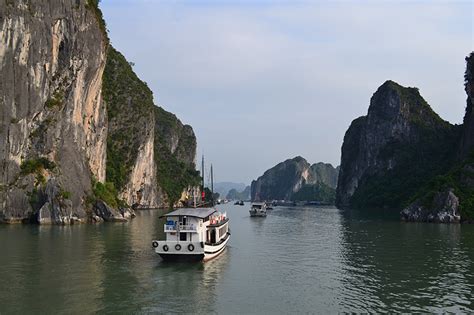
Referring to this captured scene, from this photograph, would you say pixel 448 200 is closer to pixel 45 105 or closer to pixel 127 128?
pixel 45 105

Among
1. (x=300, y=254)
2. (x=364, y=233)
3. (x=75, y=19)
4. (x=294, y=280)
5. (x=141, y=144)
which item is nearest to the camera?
(x=294, y=280)

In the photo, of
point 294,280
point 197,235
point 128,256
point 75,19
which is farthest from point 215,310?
point 75,19

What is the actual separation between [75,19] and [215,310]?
68.2 m

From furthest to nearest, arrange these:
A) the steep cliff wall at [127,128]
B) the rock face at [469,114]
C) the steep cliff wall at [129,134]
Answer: the steep cliff wall at [129,134] → the steep cliff wall at [127,128] → the rock face at [469,114]

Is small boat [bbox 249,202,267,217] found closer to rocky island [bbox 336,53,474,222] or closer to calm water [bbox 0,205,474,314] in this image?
rocky island [bbox 336,53,474,222]

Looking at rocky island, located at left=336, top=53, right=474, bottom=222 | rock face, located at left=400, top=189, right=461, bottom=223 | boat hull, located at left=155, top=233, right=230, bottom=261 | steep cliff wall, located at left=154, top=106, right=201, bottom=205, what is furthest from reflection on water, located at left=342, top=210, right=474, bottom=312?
steep cliff wall, located at left=154, top=106, right=201, bottom=205

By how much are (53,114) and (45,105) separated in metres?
1.99

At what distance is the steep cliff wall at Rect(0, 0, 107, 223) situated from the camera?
68188mm

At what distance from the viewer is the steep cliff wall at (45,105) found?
68.2 meters

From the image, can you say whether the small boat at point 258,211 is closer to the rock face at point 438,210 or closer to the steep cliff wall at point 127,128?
the rock face at point 438,210

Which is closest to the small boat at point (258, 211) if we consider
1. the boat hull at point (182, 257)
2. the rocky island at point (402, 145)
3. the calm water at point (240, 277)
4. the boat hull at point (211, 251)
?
the rocky island at point (402, 145)

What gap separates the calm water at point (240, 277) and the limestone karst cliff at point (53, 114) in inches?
701

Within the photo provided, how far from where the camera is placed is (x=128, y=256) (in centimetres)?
4081

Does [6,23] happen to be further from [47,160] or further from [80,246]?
[80,246]
